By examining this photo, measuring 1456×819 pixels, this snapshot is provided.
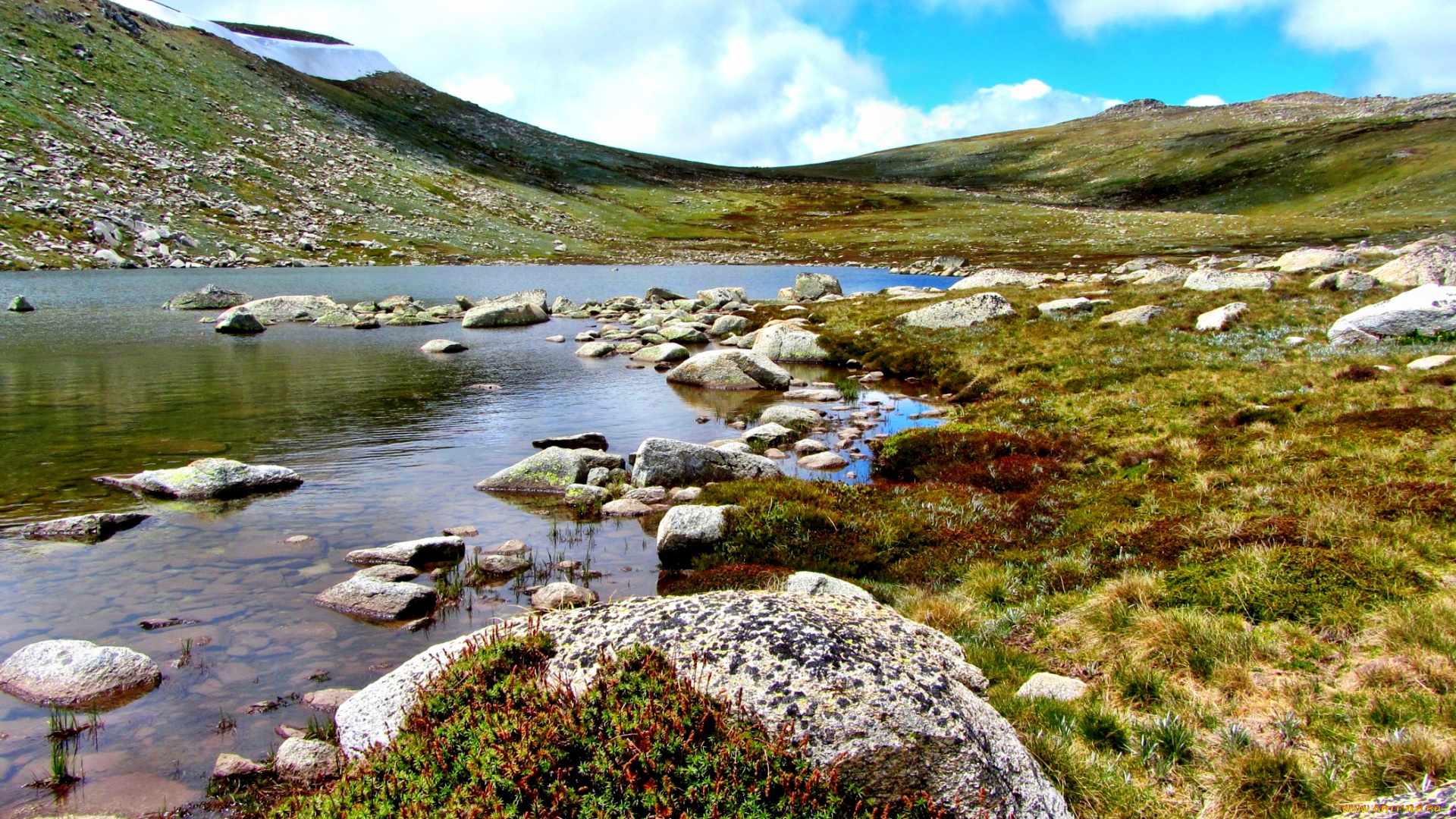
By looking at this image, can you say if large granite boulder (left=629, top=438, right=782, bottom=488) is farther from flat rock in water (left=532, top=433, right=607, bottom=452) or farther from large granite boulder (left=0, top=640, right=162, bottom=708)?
large granite boulder (left=0, top=640, right=162, bottom=708)

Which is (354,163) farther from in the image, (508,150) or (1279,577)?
(1279,577)

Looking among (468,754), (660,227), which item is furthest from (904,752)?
(660,227)

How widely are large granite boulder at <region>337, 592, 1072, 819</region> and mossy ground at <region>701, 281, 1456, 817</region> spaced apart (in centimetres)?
118

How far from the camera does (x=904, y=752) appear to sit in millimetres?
4629

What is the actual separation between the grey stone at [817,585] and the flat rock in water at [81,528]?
494 inches

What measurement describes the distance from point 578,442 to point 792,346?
61.2ft

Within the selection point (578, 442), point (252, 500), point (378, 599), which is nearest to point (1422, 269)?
point (578, 442)

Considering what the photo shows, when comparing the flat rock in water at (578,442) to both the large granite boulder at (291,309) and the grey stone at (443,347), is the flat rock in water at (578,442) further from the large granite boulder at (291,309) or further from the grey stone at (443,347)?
the large granite boulder at (291,309)

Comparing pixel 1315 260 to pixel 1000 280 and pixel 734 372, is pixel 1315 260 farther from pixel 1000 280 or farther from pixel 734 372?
pixel 734 372

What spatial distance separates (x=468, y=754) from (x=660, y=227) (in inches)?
6473

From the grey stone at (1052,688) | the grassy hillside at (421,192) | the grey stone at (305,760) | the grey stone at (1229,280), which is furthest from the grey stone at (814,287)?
the grey stone at (305,760)

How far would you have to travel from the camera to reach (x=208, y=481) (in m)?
15.7

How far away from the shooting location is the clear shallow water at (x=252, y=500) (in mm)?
8055

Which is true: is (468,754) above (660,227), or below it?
below
